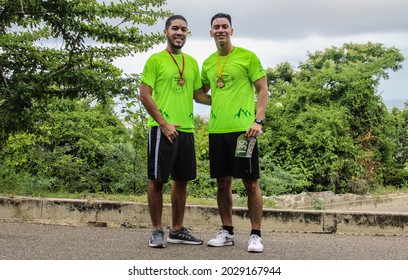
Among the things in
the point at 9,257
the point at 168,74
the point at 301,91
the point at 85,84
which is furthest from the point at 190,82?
the point at 301,91

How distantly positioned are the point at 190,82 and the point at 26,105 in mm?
3536

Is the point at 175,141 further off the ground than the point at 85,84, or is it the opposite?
the point at 85,84

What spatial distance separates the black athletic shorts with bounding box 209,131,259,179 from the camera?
238 inches

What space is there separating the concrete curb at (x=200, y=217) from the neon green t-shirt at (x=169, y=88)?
76.4 inches

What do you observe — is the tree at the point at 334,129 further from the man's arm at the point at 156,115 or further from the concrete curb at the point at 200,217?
the man's arm at the point at 156,115

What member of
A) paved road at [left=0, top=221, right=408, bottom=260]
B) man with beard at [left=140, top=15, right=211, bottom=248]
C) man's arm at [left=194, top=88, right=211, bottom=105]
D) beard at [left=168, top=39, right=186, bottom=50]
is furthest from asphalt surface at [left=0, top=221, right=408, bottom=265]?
beard at [left=168, top=39, right=186, bottom=50]

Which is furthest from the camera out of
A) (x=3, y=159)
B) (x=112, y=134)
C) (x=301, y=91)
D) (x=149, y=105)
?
(x=301, y=91)

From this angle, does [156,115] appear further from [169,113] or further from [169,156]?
[169,156]

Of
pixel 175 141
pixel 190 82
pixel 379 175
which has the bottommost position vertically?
pixel 379 175

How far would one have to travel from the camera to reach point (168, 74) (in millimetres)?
6070

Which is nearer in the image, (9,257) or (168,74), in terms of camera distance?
(9,257)

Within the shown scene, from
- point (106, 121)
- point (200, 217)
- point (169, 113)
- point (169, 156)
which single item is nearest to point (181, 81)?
point (169, 113)

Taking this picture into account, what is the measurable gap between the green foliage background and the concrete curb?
56cm

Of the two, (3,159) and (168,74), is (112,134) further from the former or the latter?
(168,74)
